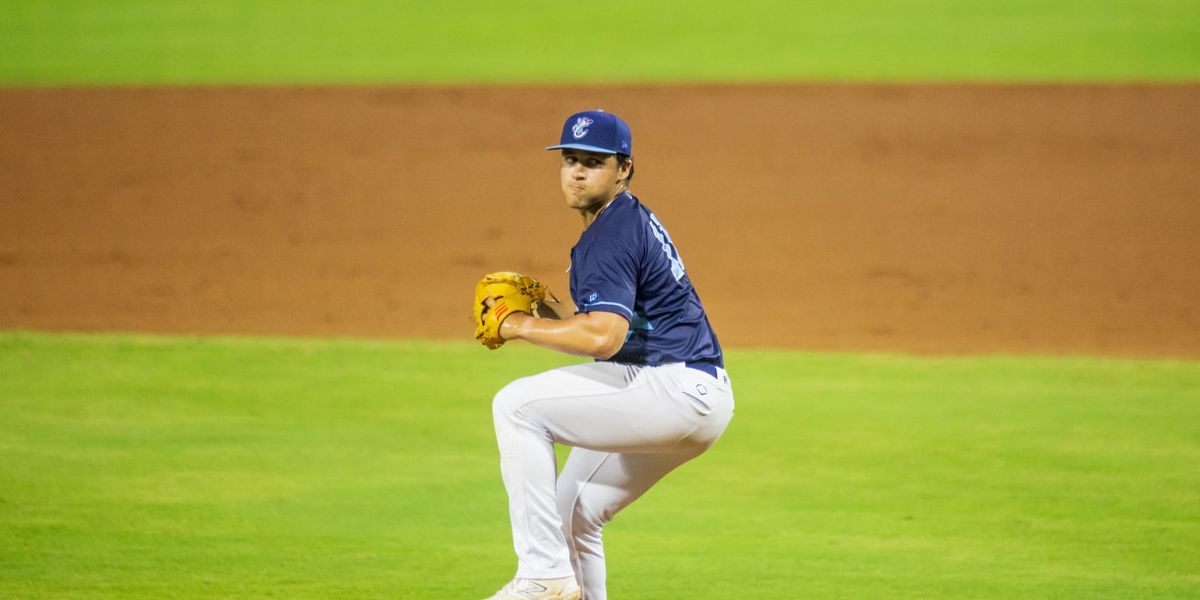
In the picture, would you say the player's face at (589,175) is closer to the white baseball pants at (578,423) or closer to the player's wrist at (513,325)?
the player's wrist at (513,325)

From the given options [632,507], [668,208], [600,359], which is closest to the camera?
[600,359]

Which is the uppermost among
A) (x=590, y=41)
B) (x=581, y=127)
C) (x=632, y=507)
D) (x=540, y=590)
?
(x=590, y=41)

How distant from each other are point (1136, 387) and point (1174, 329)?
2.00 m

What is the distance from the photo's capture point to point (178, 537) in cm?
611

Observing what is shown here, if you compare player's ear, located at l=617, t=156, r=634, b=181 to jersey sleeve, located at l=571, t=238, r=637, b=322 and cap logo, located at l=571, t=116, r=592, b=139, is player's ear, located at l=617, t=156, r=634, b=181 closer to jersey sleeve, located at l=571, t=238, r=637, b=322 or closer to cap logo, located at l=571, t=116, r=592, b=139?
cap logo, located at l=571, t=116, r=592, b=139

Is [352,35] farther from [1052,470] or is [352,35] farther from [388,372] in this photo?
[1052,470]

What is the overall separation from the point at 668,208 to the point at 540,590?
9772 mm

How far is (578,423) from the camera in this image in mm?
4492

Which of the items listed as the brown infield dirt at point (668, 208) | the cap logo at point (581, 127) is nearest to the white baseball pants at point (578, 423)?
the cap logo at point (581, 127)

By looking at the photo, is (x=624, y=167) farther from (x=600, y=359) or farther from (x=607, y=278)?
(x=600, y=359)

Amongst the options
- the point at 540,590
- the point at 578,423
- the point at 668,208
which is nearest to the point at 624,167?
the point at 578,423

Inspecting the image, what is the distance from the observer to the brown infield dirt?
11234 mm

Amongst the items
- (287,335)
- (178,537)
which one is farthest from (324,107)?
(178,537)

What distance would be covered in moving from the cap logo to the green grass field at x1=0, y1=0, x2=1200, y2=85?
541 inches
